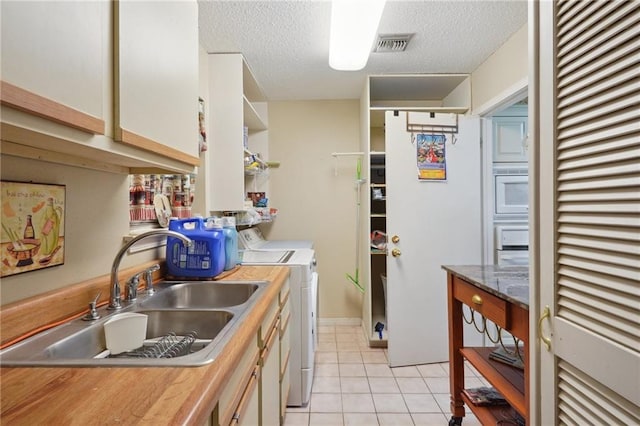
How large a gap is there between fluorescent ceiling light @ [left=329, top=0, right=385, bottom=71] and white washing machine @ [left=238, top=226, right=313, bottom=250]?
4.95 feet

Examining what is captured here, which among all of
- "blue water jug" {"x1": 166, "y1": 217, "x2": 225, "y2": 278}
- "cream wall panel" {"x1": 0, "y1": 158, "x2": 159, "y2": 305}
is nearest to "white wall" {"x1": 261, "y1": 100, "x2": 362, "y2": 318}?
"blue water jug" {"x1": 166, "y1": 217, "x2": 225, "y2": 278}

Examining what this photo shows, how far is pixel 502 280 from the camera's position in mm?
1455

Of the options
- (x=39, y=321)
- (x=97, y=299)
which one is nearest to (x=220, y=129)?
(x=97, y=299)

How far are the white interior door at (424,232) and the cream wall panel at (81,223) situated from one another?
186 centimetres

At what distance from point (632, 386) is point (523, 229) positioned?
7.44 ft

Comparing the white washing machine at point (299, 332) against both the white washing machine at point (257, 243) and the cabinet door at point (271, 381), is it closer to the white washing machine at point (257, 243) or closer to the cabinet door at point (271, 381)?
the cabinet door at point (271, 381)

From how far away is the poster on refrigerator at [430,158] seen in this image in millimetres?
2574

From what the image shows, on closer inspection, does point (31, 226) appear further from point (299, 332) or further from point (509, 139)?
point (509, 139)

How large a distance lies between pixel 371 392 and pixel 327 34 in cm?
242

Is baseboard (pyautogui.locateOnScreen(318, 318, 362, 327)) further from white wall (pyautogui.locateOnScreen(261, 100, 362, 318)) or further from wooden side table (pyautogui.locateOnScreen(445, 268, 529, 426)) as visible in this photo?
wooden side table (pyautogui.locateOnScreen(445, 268, 529, 426))

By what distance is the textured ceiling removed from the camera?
6.04ft

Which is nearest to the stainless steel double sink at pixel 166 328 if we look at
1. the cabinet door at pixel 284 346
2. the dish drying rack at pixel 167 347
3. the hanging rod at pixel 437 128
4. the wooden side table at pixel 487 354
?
the dish drying rack at pixel 167 347

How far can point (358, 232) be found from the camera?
3.36m

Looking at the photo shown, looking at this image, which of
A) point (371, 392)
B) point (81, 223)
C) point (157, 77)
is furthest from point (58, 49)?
point (371, 392)
